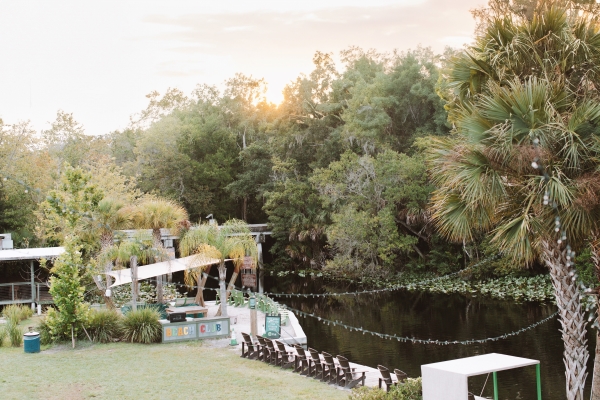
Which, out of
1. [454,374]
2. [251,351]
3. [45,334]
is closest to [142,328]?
[45,334]

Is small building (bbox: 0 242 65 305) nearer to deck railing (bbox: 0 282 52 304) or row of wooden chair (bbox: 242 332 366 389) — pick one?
deck railing (bbox: 0 282 52 304)

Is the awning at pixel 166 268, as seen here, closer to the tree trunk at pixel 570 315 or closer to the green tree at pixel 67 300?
the green tree at pixel 67 300

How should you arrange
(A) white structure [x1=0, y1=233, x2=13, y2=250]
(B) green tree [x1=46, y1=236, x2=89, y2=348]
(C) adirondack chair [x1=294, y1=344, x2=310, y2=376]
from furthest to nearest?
(A) white structure [x1=0, y1=233, x2=13, y2=250], (B) green tree [x1=46, y1=236, x2=89, y2=348], (C) adirondack chair [x1=294, y1=344, x2=310, y2=376]

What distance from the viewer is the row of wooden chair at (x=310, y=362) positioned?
605 inches

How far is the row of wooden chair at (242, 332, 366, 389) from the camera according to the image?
50.4ft

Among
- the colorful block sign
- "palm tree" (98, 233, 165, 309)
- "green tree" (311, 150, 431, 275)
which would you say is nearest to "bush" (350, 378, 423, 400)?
the colorful block sign

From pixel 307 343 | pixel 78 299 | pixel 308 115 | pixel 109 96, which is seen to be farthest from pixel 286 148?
pixel 78 299

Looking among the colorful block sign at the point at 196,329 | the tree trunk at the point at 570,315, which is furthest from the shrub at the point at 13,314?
the tree trunk at the point at 570,315

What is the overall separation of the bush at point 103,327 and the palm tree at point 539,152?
40.2 ft

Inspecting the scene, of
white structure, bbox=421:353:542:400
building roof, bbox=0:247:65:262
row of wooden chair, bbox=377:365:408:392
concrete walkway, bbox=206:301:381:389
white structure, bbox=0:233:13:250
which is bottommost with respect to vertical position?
concrete walkway, bbox=206:301:381:389

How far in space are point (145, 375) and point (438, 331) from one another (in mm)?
12862

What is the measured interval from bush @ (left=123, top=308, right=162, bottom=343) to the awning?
6.64 feet

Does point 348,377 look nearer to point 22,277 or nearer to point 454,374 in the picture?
point 454,374

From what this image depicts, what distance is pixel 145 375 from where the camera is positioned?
1592 centimetres
